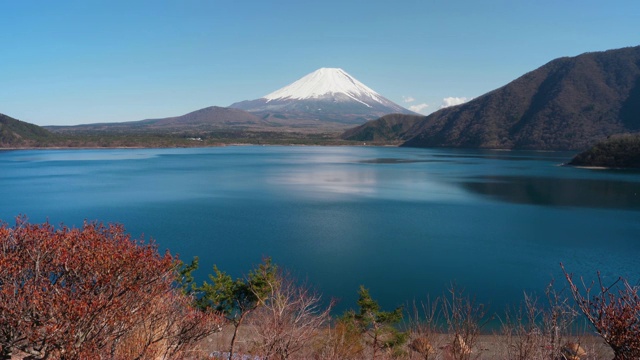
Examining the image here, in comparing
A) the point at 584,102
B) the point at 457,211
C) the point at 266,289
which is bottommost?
the point at 457,211

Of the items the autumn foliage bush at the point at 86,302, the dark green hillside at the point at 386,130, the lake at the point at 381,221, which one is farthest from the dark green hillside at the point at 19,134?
the autumn foliage bush at the point at 86,302

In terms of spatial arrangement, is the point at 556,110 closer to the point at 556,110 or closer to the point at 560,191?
the point at 556,110

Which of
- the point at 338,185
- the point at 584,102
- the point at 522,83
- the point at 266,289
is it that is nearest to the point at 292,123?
the point at 522,83

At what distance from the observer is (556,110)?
176 feet

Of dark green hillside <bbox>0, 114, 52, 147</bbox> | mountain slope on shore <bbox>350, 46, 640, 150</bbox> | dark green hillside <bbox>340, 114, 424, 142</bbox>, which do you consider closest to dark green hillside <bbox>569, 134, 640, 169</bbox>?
mountain slope on shore <bbox>350, 46, 640, 150</bbox>

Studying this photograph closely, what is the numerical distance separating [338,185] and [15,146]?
51820mm

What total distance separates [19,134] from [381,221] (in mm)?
60776

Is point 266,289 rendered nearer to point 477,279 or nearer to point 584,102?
point 477,279

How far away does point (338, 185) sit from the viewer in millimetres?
24688

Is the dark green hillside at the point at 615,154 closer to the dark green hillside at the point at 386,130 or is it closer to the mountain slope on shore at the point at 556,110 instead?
the mountain slope on shore at the point at 556,110

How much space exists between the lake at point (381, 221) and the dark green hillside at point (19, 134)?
34.6 metres

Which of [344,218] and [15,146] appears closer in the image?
[344,218]

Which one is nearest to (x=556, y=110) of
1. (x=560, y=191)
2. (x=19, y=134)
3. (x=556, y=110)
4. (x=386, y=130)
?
(x=556, y=110)

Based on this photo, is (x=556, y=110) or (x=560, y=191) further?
(x=556, y=110)
